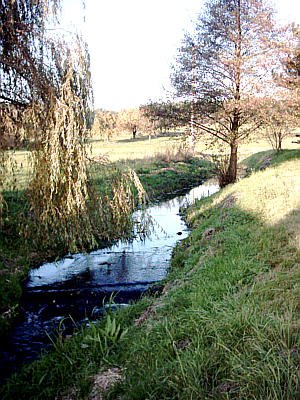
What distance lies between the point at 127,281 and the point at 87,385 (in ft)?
10.9

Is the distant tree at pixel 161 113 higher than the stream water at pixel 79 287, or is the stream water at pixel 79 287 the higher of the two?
the distant tree at pixel 161 113

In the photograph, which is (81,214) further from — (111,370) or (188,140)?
(188,140)

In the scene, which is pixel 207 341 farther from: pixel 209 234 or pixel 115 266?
pixel 115 266

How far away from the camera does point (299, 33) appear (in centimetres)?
1248

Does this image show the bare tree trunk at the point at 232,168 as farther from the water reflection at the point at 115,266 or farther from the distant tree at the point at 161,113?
the water reflection at the point at 115,266

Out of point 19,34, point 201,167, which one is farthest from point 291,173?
point 201,167

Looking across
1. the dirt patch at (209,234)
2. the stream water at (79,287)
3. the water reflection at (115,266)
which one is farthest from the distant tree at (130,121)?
the dirt patch at (209,234)

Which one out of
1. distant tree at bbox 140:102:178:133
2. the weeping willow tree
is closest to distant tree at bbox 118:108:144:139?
distant tree at bbox 140:102:178:133

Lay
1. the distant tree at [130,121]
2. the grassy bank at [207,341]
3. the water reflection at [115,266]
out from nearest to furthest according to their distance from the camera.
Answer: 1. the grassy bank at [207,341]
2. the water reflection at [115,266]
3. the distant tree at [130,121]

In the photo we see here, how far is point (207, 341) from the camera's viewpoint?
9.88 feet

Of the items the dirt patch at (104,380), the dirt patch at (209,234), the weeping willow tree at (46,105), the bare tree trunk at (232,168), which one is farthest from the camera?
the bare tree trunk at (232,168)

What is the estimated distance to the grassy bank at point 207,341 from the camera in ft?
8.16

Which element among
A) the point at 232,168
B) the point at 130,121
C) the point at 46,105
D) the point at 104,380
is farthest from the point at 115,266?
the point at 130,121

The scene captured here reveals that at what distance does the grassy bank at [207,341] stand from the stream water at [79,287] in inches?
22.5
